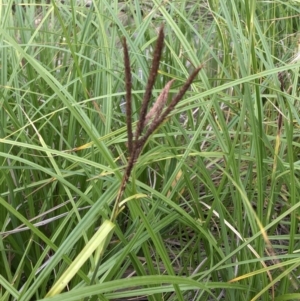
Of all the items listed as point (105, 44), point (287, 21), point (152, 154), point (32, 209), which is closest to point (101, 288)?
point (152, 154)

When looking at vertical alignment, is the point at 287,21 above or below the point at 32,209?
above

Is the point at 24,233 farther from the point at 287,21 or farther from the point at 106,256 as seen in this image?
the point at 287,21

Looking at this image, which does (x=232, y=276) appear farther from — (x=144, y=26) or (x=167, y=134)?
(x=144, y=26)

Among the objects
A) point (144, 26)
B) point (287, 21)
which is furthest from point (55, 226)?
point (287, 21)

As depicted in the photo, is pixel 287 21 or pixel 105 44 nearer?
pixel 105 44

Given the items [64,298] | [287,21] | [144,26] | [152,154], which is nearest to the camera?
[64,298]

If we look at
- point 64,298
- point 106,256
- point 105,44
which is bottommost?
point 106,256

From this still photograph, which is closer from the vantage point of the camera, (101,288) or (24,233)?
(101,288)

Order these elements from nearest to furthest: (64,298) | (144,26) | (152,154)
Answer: (64,298), (152,154), (144,26)

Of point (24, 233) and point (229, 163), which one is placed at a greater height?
point (229, 163)
